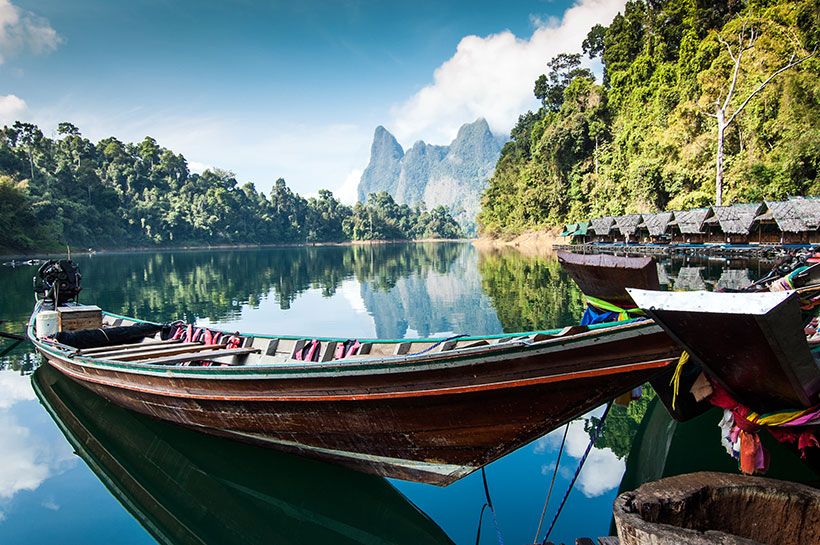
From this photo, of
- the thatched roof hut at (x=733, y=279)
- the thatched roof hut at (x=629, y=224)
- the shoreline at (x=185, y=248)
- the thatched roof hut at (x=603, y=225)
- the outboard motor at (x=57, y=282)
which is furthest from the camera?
the shoreline at (x=185, y=248)

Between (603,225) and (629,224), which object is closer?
(629,224)

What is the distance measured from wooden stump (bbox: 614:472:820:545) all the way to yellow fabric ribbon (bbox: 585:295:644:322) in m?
2.19

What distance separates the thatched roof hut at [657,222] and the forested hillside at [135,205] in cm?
5307

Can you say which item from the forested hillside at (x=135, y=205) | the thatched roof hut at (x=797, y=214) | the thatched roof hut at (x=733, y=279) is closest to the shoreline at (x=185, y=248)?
the forested hillside at (x=135, y=205)

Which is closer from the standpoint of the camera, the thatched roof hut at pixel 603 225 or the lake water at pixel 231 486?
the lake water at pixel 231 486

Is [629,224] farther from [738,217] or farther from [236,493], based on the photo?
[236,493]

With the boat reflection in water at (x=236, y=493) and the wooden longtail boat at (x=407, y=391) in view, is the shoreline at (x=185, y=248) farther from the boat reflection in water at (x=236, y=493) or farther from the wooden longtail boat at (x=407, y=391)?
the wooden longtail boat at (x=407, y=391)

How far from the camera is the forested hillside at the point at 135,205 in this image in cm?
4606

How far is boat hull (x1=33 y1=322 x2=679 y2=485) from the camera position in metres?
3.54

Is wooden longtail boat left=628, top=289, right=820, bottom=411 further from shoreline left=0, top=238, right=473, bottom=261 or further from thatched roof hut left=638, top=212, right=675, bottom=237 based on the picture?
shoreline left=0, top=238, right=473, bottom=261

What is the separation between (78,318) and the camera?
31.1ft

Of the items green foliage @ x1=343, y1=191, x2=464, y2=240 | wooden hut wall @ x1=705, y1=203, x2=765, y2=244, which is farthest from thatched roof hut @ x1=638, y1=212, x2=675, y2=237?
green foliage @ x1=343, y1=191, x2=464, y2=240

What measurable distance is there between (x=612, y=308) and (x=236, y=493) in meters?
4.57

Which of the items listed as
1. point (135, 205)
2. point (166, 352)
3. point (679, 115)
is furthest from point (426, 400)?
point (135, 205)
